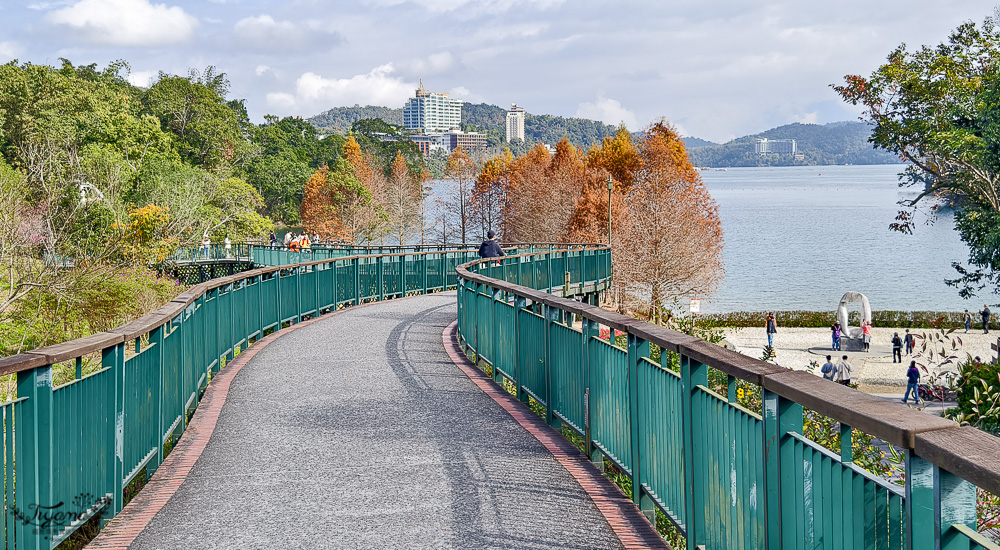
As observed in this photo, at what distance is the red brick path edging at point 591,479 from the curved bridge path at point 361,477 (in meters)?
0.03

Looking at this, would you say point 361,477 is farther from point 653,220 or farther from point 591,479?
point 653,220

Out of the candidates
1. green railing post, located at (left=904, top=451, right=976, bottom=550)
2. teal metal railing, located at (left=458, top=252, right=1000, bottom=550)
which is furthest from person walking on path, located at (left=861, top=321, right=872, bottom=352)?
green railing post, located at (left=904, top=451, right=976, bottom=550)

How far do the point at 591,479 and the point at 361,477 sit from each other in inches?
64.0

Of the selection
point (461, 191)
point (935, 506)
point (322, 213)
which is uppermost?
point (461, 191)

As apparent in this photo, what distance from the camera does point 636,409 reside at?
523 centimetres

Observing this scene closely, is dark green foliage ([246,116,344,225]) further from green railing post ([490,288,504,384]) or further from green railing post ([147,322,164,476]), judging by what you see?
green railing post ([147,322,164,476])

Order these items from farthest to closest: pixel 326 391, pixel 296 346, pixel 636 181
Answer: pixel 636 181 < pixel 296 346 < pixel 326 391

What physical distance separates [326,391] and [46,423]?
520cm

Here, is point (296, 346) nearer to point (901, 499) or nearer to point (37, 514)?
point (37, 514)

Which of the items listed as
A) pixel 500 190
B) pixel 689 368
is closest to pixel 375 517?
pixel 689 368

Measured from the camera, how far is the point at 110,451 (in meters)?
5.12

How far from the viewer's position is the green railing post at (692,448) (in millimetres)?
4207

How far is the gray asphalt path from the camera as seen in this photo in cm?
488

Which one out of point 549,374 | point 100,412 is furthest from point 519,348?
point 100,412
